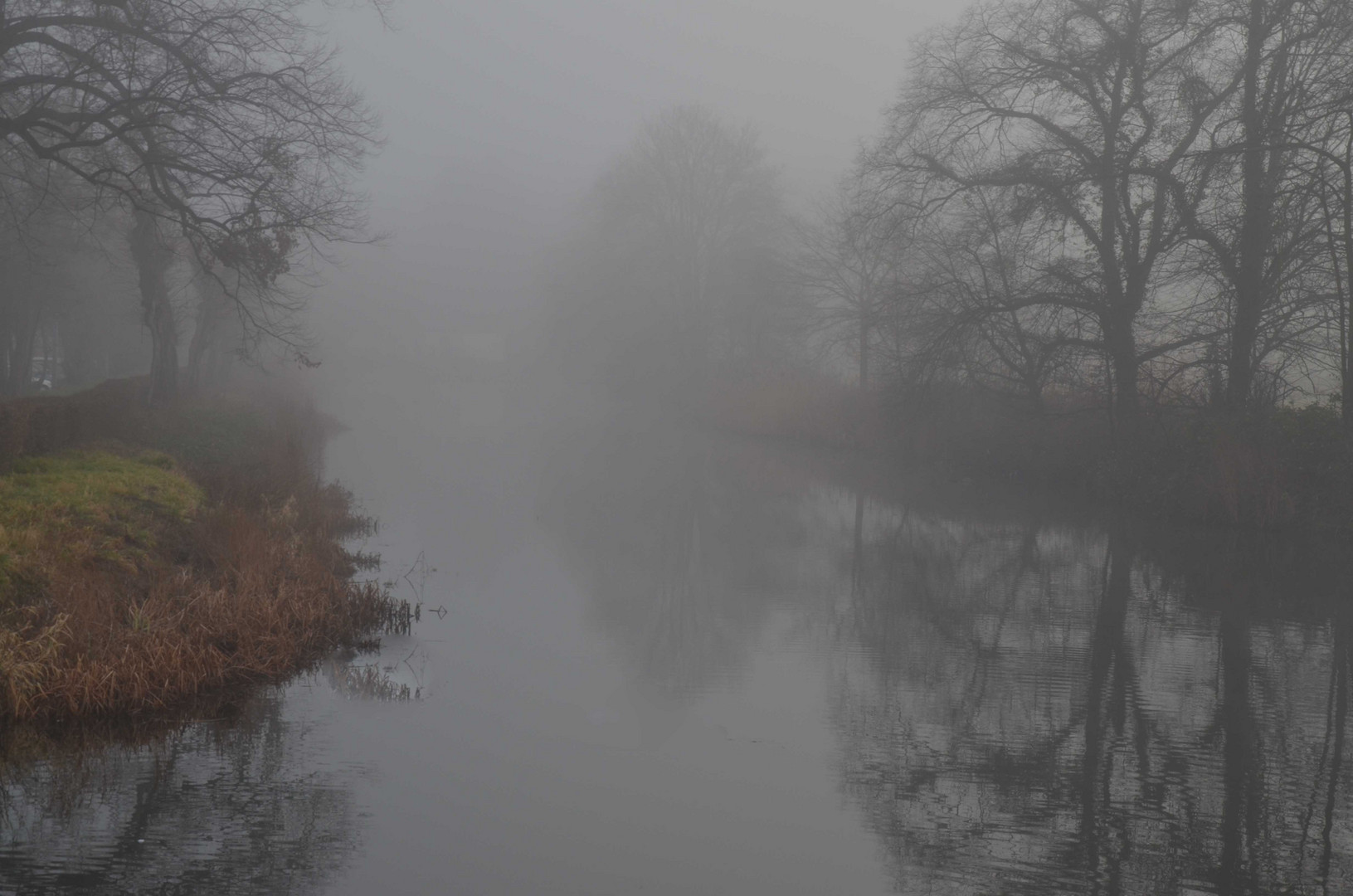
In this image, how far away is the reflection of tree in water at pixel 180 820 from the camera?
16.5 feet

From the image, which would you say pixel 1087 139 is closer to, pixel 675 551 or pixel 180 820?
pixel 675 551

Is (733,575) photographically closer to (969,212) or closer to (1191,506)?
(1191,506)

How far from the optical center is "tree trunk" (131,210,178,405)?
2581 centimetres

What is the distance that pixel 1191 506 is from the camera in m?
Result: 17.9

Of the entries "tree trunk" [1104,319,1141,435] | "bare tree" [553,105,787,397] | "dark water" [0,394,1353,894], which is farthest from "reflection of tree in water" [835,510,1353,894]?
"bare tree" [553,105,787,397]

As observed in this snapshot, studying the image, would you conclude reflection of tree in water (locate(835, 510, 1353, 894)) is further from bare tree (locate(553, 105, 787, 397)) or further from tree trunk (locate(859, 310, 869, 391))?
bare tree (locate(553, 105, 787, 397))

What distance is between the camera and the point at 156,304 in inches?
1062

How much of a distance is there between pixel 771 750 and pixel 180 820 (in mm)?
3421

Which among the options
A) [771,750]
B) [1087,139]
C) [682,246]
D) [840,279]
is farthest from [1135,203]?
[682,246]

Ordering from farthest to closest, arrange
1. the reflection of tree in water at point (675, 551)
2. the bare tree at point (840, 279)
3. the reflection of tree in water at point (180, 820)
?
the bare tree at point (840, 279)
the reflection of tree in water at point (675, 551)
the reflection of tree in water at point (180, 820)

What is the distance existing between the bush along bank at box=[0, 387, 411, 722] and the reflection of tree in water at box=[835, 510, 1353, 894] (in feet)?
14.3

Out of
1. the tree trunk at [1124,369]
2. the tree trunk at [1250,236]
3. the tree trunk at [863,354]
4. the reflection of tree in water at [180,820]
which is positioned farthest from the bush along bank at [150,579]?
the tree trunk at [863,354]

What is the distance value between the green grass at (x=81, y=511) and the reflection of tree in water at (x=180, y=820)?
2.47 m

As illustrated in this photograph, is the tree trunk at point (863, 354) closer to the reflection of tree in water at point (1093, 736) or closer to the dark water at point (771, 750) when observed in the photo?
the dark water at point (771, 750)
